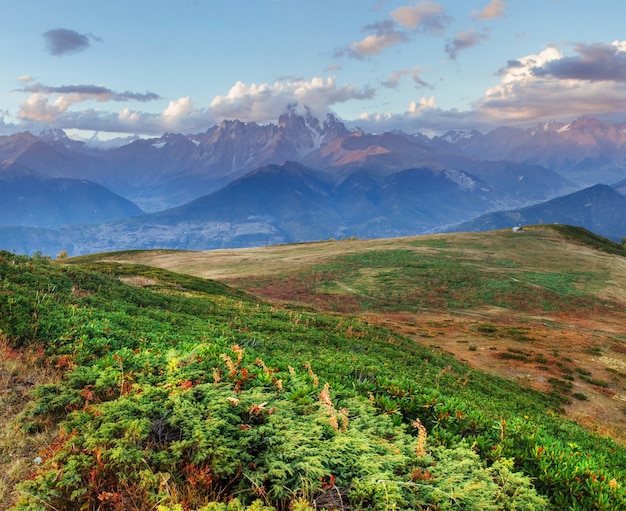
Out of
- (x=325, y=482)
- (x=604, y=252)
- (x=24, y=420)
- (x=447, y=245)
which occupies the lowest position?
(x=604, y=252)

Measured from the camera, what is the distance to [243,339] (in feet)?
54.0

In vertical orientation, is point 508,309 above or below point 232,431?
below

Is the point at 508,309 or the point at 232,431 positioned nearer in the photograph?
the point at 232,431

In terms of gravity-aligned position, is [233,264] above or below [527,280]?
above

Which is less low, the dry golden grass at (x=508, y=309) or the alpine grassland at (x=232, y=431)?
the alpine grassland at (x=232, y=431)

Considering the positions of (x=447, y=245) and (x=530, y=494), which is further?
(x=447, y=245)

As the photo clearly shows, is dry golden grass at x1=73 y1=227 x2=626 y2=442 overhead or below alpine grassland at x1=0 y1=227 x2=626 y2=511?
below

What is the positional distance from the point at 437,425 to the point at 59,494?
705 cm

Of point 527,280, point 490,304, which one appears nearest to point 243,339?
point 490,304

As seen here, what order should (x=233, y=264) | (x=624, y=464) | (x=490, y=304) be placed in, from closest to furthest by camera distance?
1. (x=624, y=464)
2. (x=490, y=304)
3. (x=233, y=264)

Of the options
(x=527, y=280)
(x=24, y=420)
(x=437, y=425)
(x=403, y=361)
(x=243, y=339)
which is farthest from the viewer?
(x=527, y=280)

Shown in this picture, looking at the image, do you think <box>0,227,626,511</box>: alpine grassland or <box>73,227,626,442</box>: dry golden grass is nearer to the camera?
A: <box>0,227,626,511</box>: alpine grassland

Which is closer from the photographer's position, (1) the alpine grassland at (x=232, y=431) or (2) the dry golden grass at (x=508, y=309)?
(1) the alpine grassland at (x=232, y=431)

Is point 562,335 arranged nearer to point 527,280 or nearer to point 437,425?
point 527,280
